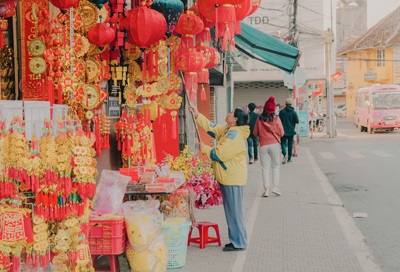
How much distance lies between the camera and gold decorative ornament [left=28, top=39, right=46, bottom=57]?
7461mm

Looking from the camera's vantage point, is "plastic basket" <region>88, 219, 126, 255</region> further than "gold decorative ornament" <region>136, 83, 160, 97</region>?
No

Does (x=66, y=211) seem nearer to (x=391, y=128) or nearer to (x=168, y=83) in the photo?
(x=168, y=83)

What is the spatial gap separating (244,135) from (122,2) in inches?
90.0

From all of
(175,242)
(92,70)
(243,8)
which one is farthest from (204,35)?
(175,242)

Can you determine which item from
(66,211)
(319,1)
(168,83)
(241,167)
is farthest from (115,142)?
(319,1)

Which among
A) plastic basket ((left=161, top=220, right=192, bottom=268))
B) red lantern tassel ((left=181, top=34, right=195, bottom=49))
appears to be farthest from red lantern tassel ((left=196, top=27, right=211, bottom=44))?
plastic basket ((left=161, top=220, right=192, bottom=268))

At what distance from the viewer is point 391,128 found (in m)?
42.6

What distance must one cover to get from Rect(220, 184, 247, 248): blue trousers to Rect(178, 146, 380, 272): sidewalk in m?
0.19

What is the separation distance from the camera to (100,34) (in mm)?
7828

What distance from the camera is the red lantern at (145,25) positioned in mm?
7658

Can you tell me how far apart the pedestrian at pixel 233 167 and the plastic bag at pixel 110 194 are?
142 cm

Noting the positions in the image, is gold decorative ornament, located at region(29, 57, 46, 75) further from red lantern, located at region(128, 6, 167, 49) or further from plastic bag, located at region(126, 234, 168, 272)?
plastic bag, located at region(126, 234, 168, 272)

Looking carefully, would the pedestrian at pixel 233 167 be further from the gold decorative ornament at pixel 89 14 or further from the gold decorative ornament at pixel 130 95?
the gold decorative ornament at pixel 89 14

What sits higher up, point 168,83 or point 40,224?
point 168,83
